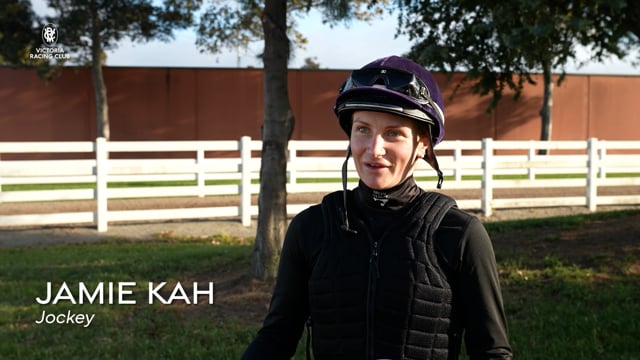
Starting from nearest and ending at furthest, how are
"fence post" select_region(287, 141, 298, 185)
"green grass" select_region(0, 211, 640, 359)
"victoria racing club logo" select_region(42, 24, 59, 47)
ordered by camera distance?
"green grass" select_region(0, 211, 640, 359), "fence post" select_region(287, 141, 298, 185), "victoria racing club logo" select_region(42, 24, 59, 47)

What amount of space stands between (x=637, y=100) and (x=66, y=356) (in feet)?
85.5

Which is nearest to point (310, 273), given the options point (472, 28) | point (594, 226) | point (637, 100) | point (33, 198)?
point (472, 28)

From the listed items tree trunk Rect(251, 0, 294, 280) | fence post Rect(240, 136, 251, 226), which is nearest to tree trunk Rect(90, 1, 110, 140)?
fence post Rect(240, 136, 251, 226)

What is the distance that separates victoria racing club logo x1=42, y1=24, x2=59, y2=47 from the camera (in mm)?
20141

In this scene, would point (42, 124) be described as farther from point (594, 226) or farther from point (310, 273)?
point (310, 273)

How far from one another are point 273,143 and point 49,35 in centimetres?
1525

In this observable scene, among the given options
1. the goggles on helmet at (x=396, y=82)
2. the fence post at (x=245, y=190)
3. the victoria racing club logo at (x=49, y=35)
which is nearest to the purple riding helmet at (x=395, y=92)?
the goggles on helmet at (x=396, y=82)

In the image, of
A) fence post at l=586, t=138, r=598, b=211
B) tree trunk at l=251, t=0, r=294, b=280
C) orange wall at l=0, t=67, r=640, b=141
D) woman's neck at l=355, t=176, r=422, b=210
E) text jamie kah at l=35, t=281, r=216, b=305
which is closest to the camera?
woman's neck at l=355, t=176, r=422, b=210

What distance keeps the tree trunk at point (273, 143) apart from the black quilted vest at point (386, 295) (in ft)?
17.2

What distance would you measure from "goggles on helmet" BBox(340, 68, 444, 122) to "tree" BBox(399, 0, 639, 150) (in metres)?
5.43

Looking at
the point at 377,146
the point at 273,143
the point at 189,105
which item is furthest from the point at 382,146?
the point at 189,105

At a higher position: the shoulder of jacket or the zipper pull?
the shoulder of jacket

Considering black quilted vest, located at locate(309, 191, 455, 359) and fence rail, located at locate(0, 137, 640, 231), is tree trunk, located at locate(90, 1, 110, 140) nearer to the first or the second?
fence rail, located at locate(0, 137, 640, 231)

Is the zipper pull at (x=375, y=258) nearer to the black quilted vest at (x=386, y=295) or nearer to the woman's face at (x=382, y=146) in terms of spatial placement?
the black quilted vest at (x=386, y=295)
